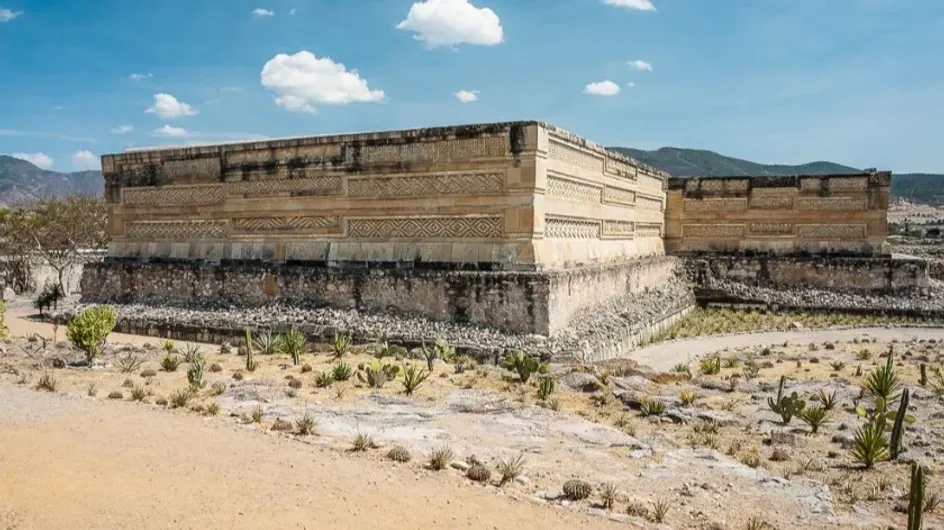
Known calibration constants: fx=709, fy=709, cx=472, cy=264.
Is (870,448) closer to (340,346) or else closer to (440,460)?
(440,460)

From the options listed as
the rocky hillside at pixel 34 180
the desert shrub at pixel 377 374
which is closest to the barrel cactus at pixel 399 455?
the desert shrub at pixel 377 374

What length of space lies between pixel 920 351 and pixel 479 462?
10.0 m

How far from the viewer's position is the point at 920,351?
1202 cm

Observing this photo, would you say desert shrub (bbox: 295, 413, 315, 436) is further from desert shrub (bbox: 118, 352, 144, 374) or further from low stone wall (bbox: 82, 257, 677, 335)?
low stone wall (bbox: 82, 257, 677, 335)

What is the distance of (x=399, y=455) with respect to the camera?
215 inches

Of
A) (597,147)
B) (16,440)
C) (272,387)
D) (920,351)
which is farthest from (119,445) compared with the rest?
(920,351)

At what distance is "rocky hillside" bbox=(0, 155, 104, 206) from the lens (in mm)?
128750

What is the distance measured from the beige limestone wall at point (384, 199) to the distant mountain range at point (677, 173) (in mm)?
89771

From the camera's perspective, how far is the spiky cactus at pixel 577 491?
4.84m

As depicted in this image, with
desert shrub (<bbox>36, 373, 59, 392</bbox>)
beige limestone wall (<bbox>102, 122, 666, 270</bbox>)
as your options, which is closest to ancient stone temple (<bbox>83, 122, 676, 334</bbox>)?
beige limestone wall (<bbox>102, 122, 666, 270</bbox>)

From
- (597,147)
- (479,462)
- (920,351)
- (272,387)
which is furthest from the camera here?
(597,147)

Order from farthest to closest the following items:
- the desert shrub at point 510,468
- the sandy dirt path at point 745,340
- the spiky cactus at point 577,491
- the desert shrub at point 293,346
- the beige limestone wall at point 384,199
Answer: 1. the sandy dirt path at point 745,340
2. the beige limestone wall at point 384,199
3. the desert shrub at point 293,346
4. the desert shrub at point 510,468
5. the spiky cactus at point 577,491

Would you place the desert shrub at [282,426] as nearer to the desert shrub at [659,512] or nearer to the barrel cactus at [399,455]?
the barrel cactus at [399,455]

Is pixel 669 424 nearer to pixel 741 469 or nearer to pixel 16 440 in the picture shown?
pixel 741 469
